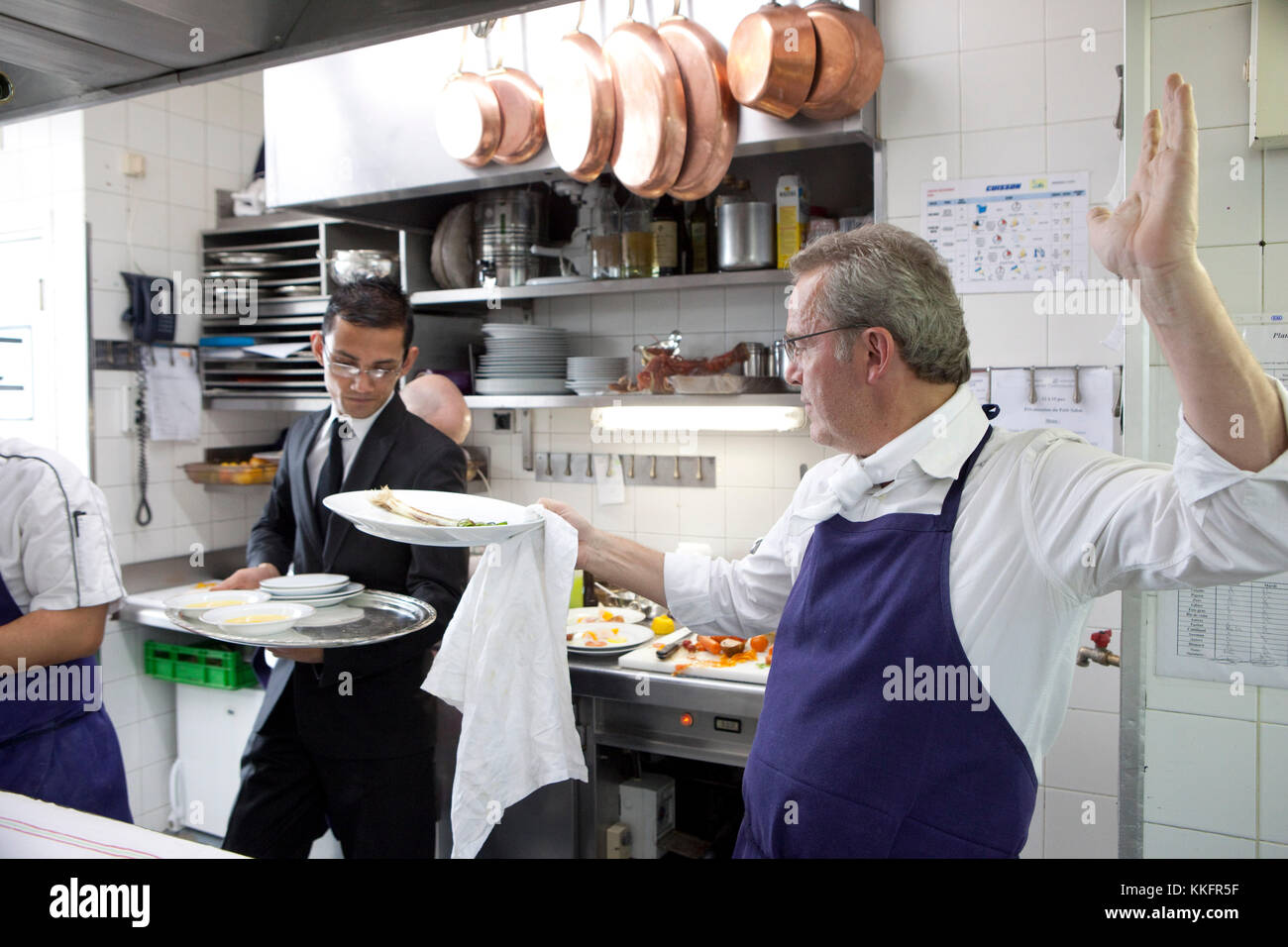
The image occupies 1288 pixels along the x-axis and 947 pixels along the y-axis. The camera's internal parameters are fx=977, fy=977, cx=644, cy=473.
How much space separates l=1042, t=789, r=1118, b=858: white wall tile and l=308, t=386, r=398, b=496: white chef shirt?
2.22m

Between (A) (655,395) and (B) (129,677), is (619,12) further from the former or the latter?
(B) (129,677)

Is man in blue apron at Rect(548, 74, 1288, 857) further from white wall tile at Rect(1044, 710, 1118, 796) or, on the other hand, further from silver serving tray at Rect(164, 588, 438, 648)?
white wall tile at Rect(1044, 710, 1118, 796)

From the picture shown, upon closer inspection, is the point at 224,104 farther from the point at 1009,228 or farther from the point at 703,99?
the point at 1009,228

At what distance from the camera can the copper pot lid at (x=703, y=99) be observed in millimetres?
2994

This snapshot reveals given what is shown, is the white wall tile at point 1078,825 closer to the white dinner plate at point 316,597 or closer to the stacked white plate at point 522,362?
the white dinner plate at point 316,597

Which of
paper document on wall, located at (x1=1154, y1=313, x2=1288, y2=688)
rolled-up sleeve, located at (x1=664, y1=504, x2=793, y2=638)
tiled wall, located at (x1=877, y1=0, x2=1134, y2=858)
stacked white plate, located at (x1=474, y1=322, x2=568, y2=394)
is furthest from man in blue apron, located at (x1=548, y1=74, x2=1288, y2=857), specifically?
stacked white plate, located at (x1=474, y1=322, x2=568, y2=394)

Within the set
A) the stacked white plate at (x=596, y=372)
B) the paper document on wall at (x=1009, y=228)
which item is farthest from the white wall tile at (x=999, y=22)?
the stacked white plate at (x=596, y=372)

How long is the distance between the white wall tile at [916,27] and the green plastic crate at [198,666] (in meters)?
3.55

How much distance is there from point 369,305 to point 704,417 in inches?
53.7

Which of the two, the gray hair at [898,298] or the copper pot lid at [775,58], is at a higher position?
the copper pot lid at [775,58]

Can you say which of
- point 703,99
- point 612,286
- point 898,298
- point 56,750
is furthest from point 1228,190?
point 56,750

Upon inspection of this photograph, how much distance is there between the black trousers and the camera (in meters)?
2.59
